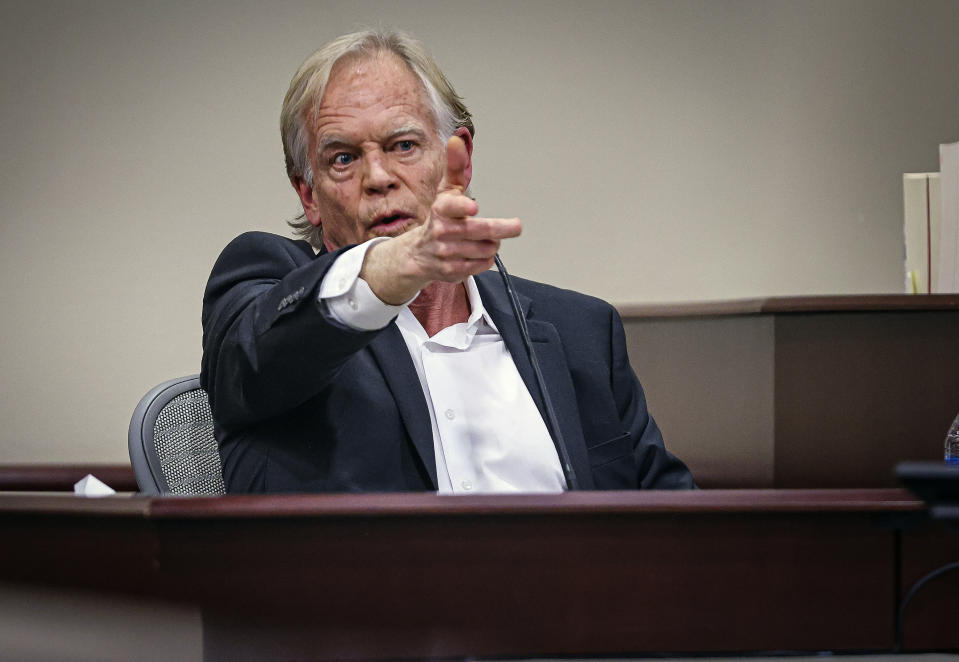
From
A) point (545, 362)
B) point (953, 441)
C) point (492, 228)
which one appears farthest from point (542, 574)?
point (953, 441)

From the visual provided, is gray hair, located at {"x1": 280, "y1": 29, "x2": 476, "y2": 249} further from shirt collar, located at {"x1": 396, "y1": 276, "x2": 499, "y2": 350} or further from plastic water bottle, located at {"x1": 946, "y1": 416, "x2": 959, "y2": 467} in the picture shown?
plastic water bottle, located at {"x1": 946, "y1": 416, "x2": 959, "y2": 467}

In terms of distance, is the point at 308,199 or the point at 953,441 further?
the point at 953,441

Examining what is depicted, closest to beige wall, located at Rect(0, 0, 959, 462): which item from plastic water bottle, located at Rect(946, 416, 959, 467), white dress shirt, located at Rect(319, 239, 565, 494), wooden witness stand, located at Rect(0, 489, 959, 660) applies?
plastic water bottle, located at Rect(946, 416, 959, 467)

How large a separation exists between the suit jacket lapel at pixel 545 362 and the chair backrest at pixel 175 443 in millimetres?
422

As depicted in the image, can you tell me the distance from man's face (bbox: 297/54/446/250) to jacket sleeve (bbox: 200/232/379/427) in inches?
6.1

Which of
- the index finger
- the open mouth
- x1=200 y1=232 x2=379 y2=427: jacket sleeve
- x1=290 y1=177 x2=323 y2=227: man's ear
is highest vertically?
x1=290 y1=177 x2=323 y2=227: man's ear

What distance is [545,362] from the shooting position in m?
1.33

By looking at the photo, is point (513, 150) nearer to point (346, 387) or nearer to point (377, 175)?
point (377, 175)

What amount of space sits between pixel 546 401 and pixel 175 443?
0.49 meters

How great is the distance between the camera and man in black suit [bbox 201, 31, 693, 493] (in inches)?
37.2

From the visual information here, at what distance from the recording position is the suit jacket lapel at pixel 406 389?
1.15 meters

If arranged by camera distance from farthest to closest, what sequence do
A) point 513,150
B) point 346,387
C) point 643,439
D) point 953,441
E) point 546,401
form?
point 513,150 → point 953,441 → point 643,439 → point 546,401 → point 346,387

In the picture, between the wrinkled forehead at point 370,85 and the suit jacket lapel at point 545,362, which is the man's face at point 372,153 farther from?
the suit jacket lapel at point 545,362

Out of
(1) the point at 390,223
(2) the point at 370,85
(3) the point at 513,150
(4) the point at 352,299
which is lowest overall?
(4) the point at 352,299
